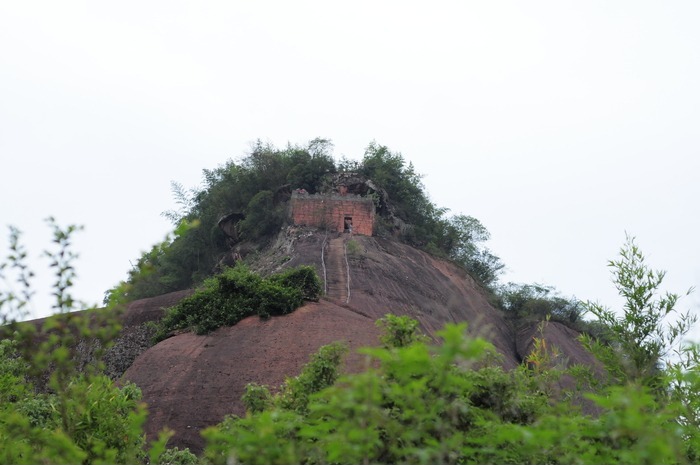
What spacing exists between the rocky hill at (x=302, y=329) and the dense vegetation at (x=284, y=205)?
3151mm

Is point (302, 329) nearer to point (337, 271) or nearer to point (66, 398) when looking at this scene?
point (337, 271)

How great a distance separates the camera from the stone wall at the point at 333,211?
26453 millimetres

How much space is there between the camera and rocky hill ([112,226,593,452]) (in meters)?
15.3

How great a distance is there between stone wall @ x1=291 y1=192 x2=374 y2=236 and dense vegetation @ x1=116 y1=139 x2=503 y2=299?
2226 mm

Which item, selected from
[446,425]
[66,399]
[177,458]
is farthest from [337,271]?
[446,425]

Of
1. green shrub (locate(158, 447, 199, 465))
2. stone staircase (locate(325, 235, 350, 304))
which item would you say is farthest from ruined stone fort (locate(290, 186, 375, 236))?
green shrub (locate(158, 447, 199, 465))

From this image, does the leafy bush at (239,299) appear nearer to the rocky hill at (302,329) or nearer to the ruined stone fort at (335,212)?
the rocky hill at (302,329)

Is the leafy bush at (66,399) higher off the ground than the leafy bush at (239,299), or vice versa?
the leafy bush at (239,299)

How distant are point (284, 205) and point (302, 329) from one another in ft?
39.5

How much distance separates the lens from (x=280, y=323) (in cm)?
1769

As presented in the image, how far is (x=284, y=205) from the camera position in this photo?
28766mm

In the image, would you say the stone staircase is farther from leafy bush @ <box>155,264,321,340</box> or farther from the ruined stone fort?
the ruined stone fort

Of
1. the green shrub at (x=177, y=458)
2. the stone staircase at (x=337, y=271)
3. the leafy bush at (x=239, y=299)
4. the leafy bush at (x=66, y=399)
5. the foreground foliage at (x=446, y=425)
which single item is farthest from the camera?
the stone staircase at (x=337, y=271)

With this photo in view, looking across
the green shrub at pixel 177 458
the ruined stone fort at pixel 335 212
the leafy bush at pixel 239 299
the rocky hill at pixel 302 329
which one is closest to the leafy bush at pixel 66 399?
the green shrub at pixel 177 458
